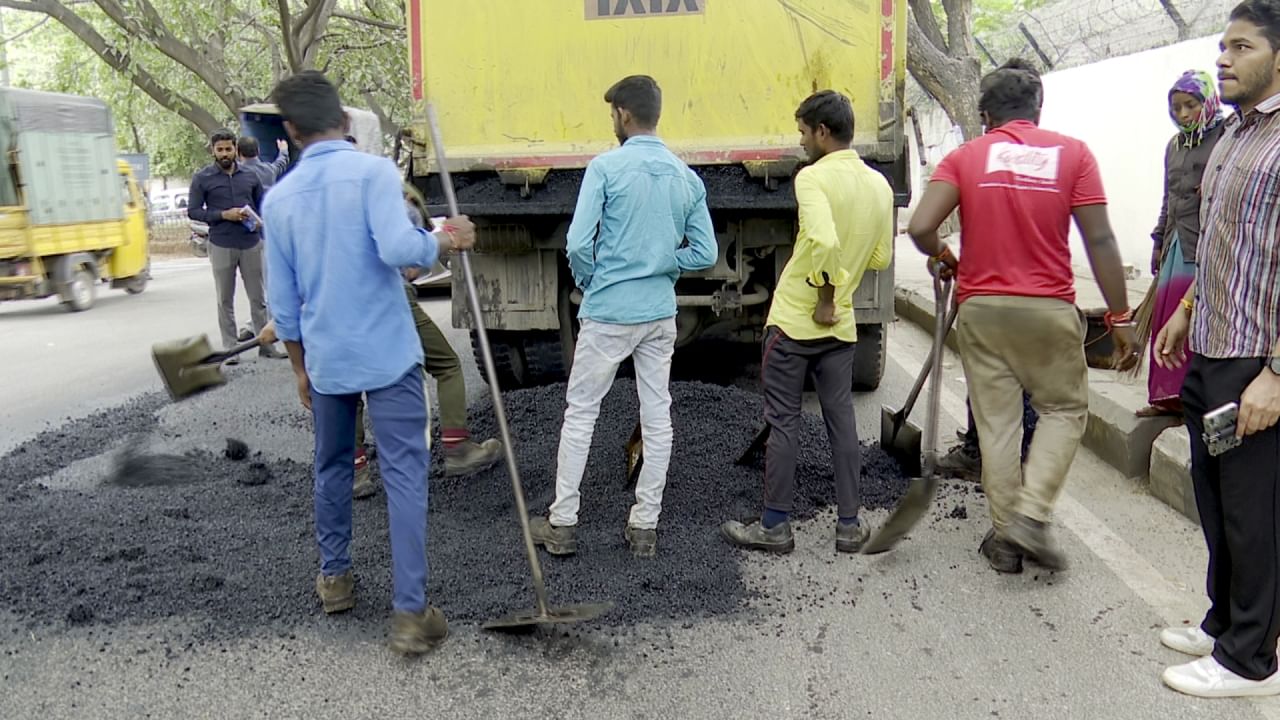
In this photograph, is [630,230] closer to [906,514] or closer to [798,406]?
[798,406]

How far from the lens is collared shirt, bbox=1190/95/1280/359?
8.64 feet

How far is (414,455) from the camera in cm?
319

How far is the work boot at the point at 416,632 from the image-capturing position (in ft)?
10.2

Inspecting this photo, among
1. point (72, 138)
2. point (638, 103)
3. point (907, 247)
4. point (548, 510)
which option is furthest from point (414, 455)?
point (907, 247)

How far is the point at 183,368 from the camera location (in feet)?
13.7

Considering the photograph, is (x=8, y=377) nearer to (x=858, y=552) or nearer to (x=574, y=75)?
(x=574, y=75)

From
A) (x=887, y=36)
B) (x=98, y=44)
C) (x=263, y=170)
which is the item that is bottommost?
(x=263, y=170)

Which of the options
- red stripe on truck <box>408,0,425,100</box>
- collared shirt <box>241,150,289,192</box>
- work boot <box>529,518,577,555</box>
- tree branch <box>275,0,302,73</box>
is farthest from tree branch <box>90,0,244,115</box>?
work boot <box>529,518,577,555</box>

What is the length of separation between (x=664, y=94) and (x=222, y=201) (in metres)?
4.50

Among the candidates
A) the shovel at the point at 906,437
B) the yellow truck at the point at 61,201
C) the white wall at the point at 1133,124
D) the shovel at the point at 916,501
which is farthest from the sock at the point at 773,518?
the yellow truck at the point at 61,201

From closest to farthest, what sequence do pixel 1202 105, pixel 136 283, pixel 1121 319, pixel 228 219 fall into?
pixel 1121 319
pixel 1202 105
pixel 228 219
pixel 136 283

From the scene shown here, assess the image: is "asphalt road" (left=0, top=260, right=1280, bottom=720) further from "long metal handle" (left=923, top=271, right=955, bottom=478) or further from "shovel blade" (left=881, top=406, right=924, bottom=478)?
"shovel blade" (left=881, top=406, right=924, bottom=478)

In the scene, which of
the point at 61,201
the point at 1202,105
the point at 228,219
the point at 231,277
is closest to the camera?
the point at 1202,105

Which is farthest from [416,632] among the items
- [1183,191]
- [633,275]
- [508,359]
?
[1183,191]
